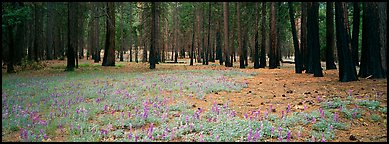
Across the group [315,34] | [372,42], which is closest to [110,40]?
[315,34]

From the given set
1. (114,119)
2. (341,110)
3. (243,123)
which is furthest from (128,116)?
(341,110)

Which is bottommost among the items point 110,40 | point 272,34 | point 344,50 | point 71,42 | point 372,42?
point 344,50

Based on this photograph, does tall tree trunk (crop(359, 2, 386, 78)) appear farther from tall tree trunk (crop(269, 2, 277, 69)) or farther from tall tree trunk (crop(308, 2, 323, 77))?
tall tree trunk (crop(269, 2, 277, 69))

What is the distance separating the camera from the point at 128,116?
7.20 m

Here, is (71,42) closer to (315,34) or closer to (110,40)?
(110,40)

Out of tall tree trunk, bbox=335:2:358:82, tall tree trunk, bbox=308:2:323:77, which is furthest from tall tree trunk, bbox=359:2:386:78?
tall tree trunk, bbox=308:2:323:77

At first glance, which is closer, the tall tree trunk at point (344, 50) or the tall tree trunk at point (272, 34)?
the tall tree trunk at point (344, 50)

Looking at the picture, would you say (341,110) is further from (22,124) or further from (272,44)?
(272,44)

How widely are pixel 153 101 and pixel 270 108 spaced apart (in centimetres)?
331

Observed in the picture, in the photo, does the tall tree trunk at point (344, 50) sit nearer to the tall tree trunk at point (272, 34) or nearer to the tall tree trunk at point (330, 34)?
the tall tree trunk at point (330, 34)

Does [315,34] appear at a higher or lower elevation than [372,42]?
higher

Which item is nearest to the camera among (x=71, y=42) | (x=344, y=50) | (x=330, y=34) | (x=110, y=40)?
(x=344, y=50)

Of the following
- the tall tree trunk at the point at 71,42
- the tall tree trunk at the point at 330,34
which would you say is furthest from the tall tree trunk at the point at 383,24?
the tall tree trunk at the point at 71,42

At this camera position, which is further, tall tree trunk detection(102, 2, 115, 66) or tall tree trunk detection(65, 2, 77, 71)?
tall tree trunk detection(102, 2, 115, 66)
